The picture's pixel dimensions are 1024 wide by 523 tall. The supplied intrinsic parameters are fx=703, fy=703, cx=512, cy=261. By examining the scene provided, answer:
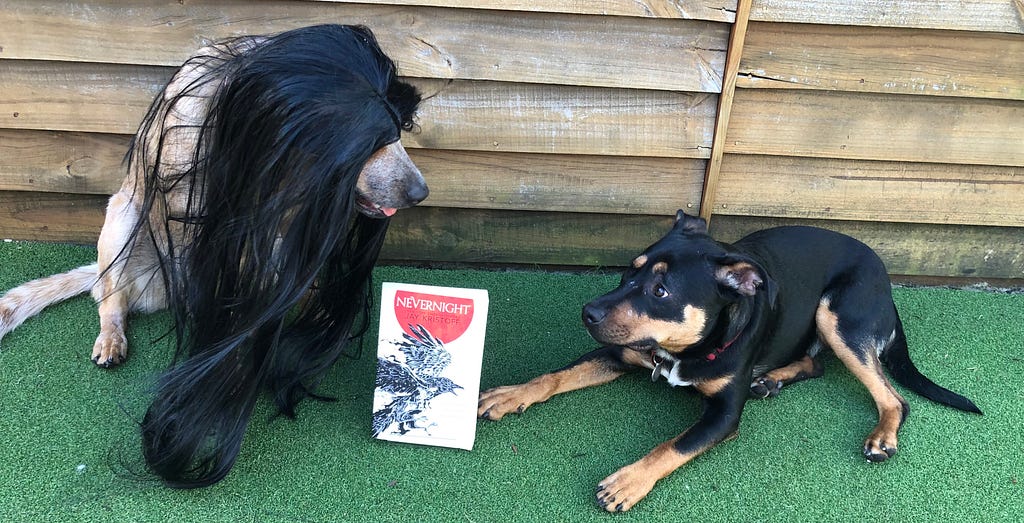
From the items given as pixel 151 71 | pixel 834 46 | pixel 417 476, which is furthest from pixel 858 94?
pixel 151 71

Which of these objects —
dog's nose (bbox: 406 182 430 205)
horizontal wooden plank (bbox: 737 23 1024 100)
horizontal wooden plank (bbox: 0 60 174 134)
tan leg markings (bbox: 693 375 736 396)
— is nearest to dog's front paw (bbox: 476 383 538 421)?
tan leg markings (bbox: 693 375 736 396)

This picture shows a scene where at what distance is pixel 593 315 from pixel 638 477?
55cm

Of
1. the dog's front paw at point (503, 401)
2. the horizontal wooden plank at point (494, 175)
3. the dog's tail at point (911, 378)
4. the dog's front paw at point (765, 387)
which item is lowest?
the dog's front paw at point (503, 401)

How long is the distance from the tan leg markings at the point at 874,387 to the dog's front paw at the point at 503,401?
1222 mm

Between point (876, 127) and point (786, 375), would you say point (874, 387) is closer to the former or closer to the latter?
point (786, 375)

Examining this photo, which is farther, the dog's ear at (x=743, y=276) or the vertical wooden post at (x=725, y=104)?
the vertical wooden post at (x=725, y=104)

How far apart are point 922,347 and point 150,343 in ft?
10.9

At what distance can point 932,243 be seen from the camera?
11.7ft

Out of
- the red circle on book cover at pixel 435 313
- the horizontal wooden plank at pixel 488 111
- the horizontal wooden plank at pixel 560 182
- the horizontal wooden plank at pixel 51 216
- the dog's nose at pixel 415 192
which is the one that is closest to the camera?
the dog's nose at pixel 415 192

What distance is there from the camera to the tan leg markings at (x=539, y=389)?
2.60 metres

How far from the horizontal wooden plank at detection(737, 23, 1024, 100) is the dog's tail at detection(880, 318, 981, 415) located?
1.06 metres

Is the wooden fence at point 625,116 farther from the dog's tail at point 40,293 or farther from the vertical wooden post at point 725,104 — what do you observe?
the dog's tail at point 40,293

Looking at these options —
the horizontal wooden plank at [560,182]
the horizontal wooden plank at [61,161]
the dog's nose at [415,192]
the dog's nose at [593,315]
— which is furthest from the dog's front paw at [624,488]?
the horizontal wooden plank at [61,161]

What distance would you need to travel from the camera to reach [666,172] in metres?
3.33
